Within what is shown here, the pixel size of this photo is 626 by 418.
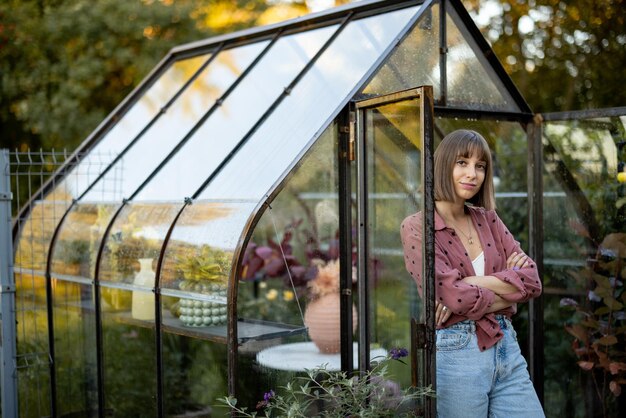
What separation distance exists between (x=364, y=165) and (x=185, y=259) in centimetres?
110

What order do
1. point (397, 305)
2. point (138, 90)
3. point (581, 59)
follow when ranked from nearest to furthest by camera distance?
point (397, 305) → point (138, 90) → point (581, 59)

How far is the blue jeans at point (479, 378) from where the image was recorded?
3.15 meters

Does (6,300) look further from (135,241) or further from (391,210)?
(391,210)

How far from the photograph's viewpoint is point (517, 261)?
331 cm

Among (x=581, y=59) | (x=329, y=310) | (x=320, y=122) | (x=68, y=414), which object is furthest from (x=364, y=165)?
(x=581, y=59)

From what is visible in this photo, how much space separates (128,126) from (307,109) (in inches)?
88.2

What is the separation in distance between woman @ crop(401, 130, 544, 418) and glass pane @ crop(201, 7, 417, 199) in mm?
884

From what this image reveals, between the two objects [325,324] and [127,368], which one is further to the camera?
[127,368]

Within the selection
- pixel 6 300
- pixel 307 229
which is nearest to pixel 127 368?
pixel 6 300

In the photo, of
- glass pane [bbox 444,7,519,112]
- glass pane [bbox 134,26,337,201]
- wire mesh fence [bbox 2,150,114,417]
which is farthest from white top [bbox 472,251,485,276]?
wire mesh fence [bbox 2,150,114,417]

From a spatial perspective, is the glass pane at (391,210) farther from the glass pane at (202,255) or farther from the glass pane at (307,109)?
the glass pane at (202,255)

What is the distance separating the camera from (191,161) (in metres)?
4.89

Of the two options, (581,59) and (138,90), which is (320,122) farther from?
(581,59)

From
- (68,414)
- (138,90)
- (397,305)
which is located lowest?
(68,414)
